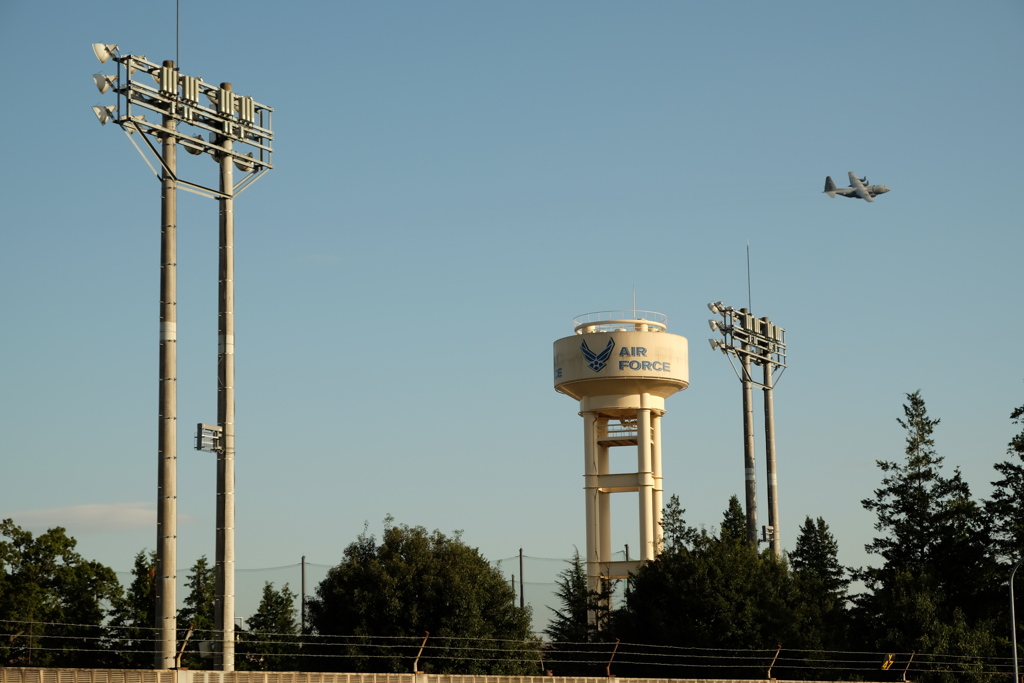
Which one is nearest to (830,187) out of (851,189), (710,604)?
(851,189)

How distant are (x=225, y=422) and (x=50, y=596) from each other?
3922 cm

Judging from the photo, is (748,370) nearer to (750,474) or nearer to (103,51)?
(750,474)

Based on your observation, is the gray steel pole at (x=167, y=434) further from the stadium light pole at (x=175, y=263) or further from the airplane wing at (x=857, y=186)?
the airplane wing at (x=857, y=186)

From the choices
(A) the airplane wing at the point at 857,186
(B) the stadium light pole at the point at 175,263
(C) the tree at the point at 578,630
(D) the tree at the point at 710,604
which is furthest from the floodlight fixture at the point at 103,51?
(A) the airplane wing at the point at 857,186

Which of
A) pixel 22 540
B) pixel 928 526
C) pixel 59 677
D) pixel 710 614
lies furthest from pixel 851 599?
pixel 59 677

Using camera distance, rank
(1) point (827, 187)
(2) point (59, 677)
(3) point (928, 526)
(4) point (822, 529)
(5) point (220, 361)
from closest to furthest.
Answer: (2) point (59, 677) → (5) point (220, 361) → (3) point (928, 526) → (1) point (827, 187) → (4) point (822, 529)

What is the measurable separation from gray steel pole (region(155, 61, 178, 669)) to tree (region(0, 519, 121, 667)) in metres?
35.1

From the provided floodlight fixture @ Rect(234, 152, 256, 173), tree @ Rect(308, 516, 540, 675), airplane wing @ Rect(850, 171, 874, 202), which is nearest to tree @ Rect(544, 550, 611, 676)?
tree @ Rect(308, 516, 540, 675)

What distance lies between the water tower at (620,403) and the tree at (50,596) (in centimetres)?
2452

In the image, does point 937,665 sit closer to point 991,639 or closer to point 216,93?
point 991,639

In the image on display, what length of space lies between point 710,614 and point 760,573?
119 inches

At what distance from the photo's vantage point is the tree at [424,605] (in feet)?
182

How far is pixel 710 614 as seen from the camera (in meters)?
57.0

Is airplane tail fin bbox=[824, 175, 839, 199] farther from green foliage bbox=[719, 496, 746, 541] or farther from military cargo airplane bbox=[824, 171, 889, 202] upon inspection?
green foliage bbox=[719, 496, 746, 541]
